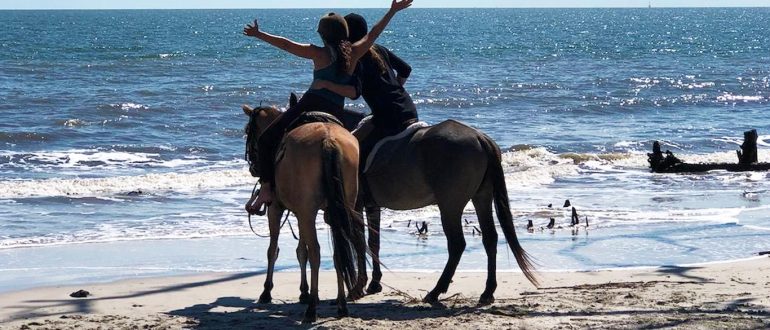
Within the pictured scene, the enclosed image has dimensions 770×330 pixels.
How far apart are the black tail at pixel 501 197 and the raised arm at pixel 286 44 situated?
1.41 m

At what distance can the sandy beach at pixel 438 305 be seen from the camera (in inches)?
293

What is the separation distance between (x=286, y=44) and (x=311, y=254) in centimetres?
141

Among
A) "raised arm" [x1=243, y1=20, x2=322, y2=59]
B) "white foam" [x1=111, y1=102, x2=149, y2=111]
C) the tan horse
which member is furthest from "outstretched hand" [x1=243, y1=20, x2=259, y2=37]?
"white foam" [x1=111, y1=102, x2=149, y2=111]

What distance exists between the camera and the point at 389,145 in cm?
863

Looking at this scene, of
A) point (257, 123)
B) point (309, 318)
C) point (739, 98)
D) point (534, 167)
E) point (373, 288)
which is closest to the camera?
point (309, 318)

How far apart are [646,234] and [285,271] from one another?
14.0ft

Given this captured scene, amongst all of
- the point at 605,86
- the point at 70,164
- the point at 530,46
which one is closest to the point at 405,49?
the point at 530,46

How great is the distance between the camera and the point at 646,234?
1238 cm

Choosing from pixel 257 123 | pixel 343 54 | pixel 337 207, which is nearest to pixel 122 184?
pixel 257 123

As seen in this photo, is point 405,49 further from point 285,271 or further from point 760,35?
point 285,271

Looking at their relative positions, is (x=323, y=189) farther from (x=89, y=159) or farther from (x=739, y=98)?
(x=739, y=98)

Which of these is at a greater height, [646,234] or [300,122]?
[300,122]

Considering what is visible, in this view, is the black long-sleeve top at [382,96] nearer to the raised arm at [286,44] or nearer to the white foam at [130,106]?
the raised arm at [286,44]

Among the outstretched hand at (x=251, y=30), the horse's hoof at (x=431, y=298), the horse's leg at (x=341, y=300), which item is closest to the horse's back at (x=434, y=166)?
the horse's hoof at (x=431, y=298)
